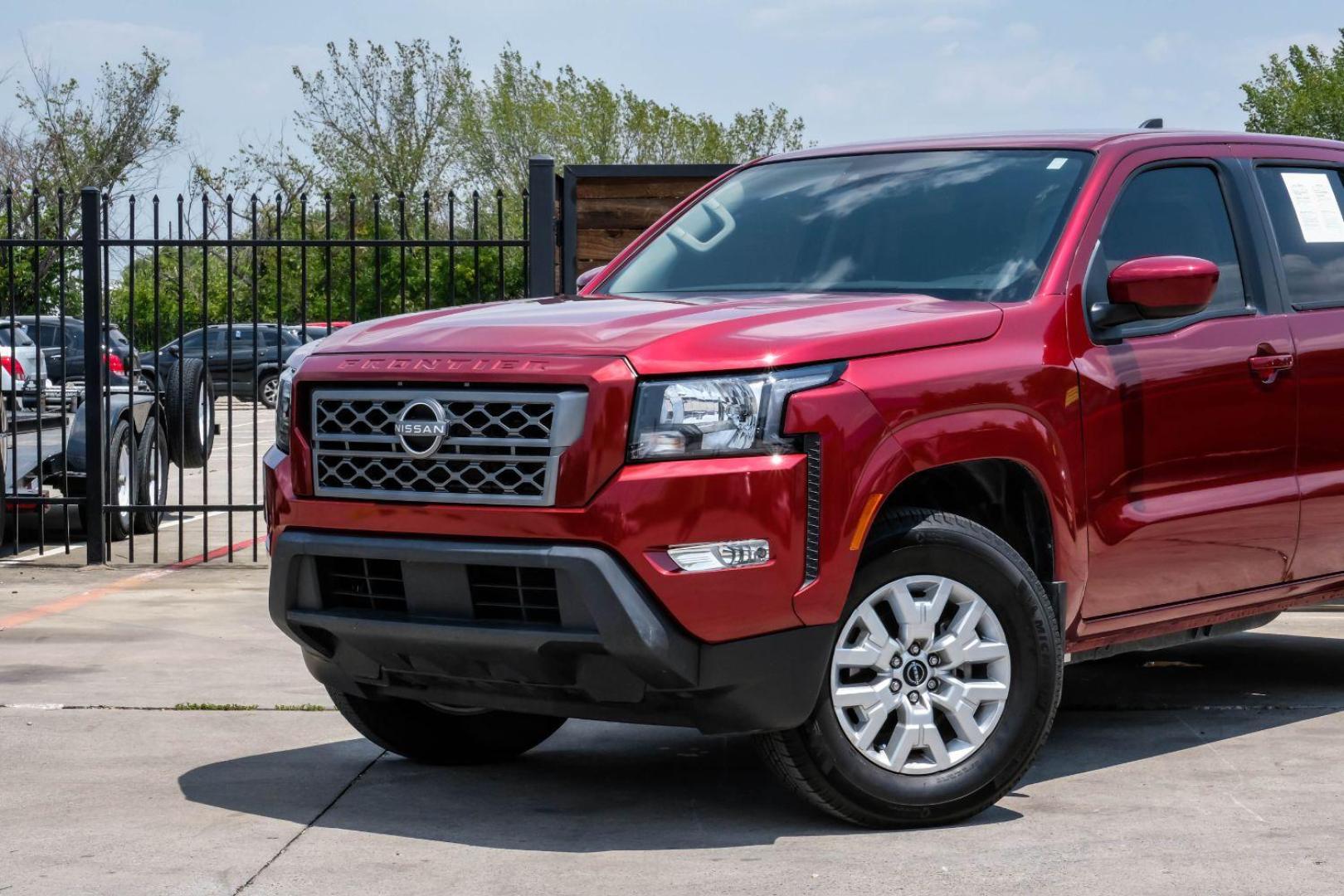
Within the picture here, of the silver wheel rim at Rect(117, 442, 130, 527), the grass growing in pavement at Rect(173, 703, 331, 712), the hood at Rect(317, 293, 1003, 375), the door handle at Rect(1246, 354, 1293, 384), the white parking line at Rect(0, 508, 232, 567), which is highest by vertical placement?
the hood at Rect(317, 293, 1003, 375)

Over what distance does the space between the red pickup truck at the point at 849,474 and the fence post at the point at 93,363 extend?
571cm

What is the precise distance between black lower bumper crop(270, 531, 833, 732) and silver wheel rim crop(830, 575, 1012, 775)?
19 cm

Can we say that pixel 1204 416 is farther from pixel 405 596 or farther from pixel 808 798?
pixel 405 596

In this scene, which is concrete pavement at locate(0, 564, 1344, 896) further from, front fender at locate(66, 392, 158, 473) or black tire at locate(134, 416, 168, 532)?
black tire at locate(134, 416, 168, 532)

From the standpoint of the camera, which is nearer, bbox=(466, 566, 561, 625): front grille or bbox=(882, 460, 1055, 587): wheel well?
bbox=(466, 566, 561, 625): front grille

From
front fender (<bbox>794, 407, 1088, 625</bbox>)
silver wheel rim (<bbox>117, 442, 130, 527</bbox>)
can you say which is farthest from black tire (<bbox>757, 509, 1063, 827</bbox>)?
silver wheel rim (<bbox>117, 442, 130, 527</bbox>)

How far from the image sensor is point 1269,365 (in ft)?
19.0

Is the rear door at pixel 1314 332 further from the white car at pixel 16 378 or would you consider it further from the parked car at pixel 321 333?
the white car at pixel 16 378

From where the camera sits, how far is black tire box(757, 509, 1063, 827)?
184 inches

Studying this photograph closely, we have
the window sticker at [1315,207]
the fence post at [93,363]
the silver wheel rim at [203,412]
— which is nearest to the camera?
the window sticker at [1315,207]

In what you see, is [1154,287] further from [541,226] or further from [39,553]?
[39,553]

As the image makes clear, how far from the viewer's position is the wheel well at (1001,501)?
5.08 metres

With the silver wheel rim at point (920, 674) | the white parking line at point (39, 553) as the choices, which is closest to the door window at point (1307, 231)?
the silver wheel rim at point (920, 674)

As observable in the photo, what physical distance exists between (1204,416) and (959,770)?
1.47 meters
